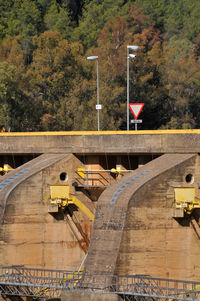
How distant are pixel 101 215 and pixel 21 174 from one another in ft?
22.2

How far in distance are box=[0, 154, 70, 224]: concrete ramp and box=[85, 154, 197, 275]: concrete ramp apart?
5229 mm

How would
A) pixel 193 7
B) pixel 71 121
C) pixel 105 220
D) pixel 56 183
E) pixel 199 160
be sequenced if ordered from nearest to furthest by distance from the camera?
pixel 105 220 → pixel 199 160 → pixel 56 183 → pixel 71 121 → pixel 193 7

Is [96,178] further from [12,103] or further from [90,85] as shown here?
[90,85]

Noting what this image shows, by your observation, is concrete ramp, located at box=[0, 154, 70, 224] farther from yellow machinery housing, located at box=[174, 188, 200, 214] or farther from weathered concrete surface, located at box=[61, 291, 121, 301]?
yellow machinery housing, located at box=[174, 188, 200, 214]

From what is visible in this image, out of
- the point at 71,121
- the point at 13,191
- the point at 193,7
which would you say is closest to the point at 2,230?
the point at 13,191

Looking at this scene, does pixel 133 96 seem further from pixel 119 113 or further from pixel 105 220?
pixel 105 220

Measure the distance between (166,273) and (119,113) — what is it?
50.1 metres

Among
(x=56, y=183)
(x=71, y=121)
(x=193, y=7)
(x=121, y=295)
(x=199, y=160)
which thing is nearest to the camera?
(x=121, y=295)

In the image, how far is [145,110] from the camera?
295ft

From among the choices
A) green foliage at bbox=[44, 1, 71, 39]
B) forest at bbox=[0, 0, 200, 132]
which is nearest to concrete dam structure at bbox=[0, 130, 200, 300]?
forest at bbox=[0, 0, 200, 132]

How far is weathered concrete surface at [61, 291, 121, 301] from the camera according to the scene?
34.7m

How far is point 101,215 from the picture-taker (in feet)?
123

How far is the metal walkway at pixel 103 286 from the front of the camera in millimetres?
34938

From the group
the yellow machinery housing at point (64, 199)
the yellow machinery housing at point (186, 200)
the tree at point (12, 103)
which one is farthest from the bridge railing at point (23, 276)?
the tree at point (12, 103)
